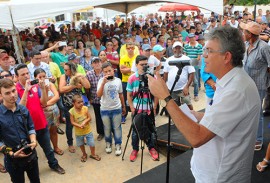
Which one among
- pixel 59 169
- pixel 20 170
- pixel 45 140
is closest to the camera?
Answer: pixel 20 170

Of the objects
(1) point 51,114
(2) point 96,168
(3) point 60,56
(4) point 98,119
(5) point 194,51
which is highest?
(3) point 60,56

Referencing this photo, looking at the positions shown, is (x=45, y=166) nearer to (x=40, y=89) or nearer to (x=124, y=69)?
(x=40, y=89)

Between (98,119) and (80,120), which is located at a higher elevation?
(80,120)

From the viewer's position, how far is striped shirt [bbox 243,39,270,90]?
3211 mm

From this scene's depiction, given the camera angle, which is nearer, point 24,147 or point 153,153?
point 24,147

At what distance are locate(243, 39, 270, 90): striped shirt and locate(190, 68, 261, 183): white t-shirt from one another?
6.76 feet

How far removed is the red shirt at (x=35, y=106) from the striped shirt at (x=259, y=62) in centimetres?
294

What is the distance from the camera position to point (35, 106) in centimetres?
332

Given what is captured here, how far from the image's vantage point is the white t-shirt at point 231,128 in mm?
1357

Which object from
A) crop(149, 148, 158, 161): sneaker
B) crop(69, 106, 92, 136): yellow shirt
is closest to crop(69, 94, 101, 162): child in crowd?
crop(69, 106, 92, 136): yellow shirt

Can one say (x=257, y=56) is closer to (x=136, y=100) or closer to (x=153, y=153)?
(x=136, y=100)

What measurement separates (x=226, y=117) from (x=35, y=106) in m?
2.72

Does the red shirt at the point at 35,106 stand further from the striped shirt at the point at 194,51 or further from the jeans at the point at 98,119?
the striped shirt at the point at 194,51

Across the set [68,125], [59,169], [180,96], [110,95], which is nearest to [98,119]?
[68,125]
